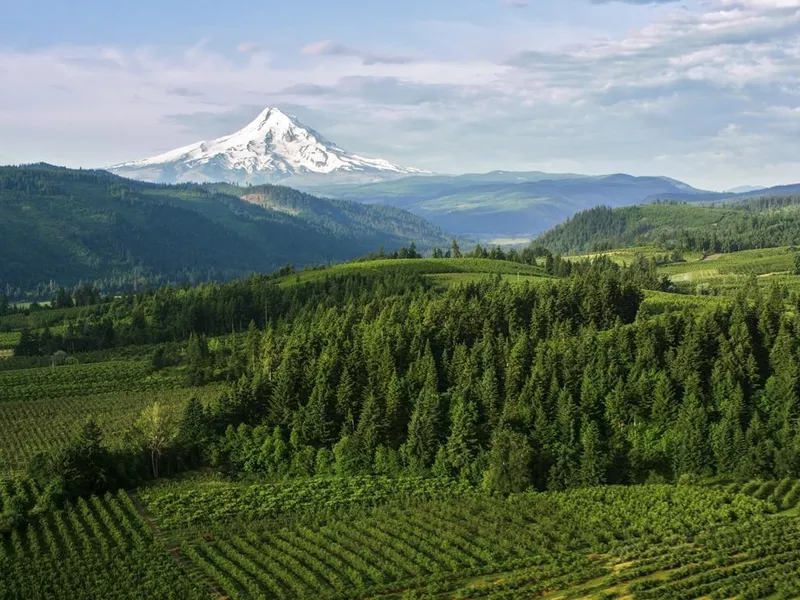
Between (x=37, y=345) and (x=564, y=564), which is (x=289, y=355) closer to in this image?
(x=564, y=564)

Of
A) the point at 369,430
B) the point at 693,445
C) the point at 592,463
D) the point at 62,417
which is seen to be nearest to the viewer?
the point at 592,463

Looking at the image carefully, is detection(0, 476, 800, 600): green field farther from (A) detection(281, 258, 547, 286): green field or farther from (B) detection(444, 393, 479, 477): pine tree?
(A) detection(281, 258, 547, 286): green field

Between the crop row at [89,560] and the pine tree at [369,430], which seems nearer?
the crop row at [89,560]

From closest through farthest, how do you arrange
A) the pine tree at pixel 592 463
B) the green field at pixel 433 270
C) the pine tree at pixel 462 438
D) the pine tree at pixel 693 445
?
the pine tree at pixel 592 463
the pine tree at pixel 693 445
the pine tree at pixel 462 438
the green field at pixel 433 270

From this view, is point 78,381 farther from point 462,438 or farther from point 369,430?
point 462,438

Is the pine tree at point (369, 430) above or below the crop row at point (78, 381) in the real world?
above

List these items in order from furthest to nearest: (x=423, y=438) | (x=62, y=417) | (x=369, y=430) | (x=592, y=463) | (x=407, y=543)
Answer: (x=62, y=417), (x=369, y=430), (x=423, y=438), (x=592, y=463), (x=407, y=543)

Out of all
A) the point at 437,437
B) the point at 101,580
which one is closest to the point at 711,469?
the point at 437,437

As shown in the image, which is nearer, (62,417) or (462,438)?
(462,438)

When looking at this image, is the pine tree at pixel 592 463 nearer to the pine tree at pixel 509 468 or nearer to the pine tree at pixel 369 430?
the pine tree at pixel 509 468

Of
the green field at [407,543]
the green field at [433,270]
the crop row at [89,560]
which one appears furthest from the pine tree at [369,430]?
the green field at [433,270]

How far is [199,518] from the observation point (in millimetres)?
60406

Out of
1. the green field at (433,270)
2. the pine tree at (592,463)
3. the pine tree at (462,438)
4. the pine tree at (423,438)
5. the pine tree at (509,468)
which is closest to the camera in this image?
the pine tree at (509,468)

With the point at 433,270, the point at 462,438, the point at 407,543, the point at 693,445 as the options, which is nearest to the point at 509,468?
the point at 462,438
